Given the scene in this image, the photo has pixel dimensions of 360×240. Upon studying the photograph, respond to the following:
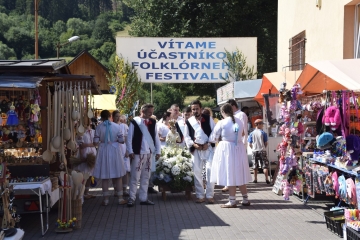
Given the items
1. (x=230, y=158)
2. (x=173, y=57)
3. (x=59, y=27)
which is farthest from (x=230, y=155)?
(x=59, y=27)

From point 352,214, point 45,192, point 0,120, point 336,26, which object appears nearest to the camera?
point 352,214

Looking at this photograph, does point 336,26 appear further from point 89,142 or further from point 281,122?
point 89,142

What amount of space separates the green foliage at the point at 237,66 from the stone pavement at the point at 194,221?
25.2 ft

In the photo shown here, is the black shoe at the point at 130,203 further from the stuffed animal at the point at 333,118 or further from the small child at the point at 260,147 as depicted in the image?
the small child at the point at 260,147

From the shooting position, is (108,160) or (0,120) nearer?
(0,120)

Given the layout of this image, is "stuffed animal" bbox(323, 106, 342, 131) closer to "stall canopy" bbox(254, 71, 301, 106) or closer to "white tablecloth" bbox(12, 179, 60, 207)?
"stall canopy" bbox(254, 71, 301, 106)

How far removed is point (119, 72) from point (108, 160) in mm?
7556

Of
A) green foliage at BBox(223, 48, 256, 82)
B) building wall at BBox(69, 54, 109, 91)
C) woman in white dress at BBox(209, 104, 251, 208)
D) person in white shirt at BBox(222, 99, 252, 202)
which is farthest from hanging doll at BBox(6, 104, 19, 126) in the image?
building wall at BBox(69, 54, 109, 91)

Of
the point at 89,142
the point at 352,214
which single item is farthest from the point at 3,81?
the point at 352,214

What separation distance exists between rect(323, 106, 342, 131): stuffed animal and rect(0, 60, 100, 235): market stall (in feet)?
13.1

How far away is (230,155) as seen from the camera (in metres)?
9.98

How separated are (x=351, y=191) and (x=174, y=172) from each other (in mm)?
3892

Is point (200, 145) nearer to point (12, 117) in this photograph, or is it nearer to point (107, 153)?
point (107, 153)

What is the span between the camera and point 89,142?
1059 cm
